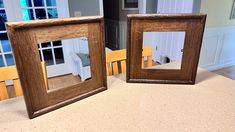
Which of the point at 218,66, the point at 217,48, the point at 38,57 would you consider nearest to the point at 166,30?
the point at 38,57

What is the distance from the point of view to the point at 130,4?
3562mm

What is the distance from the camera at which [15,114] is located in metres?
0.75

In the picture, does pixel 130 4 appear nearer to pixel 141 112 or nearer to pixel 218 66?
pixel 218 66

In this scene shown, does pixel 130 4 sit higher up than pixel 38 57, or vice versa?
pixel 130 4

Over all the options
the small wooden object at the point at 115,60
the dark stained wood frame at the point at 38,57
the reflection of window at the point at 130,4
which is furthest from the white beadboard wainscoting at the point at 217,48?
the dark stained wood frame at the point at 38,57

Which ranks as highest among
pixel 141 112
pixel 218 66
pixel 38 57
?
pixel 38 57

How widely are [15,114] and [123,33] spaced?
3.33 meters

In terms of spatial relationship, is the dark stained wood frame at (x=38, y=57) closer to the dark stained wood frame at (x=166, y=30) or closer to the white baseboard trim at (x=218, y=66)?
the dark stained wood frame at (x=166, y=30)

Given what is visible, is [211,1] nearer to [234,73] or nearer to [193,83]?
[234,73]

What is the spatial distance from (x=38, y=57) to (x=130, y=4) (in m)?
3.20

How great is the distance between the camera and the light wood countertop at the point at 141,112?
0.66 metres

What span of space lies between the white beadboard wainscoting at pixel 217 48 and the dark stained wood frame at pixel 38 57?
7.72 feet

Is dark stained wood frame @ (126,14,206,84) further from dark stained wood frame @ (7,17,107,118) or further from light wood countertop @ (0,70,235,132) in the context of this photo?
dark stained wood frame @ (7,17,107,118)

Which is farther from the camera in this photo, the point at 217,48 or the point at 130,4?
the point at 130,4
